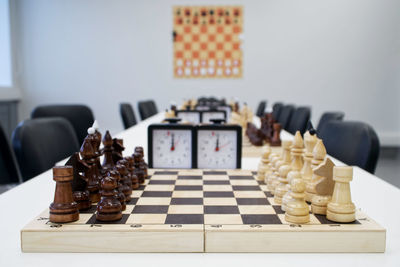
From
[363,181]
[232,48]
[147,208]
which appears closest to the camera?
[147,208]

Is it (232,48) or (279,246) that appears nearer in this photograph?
(279,246)

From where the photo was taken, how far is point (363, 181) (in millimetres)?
1382

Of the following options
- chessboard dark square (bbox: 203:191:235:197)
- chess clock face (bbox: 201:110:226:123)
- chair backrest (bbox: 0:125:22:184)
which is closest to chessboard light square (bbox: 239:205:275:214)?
chessboard dark square (bbox: 203:191:235:197)

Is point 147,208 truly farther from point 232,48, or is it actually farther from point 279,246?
point 232,48

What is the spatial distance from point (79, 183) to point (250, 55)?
5875 mm

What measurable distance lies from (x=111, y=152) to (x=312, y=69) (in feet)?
19.4

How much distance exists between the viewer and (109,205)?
2.74 feet

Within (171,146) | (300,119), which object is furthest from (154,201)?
(300,119)

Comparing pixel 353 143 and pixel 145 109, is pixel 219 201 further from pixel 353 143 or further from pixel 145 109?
pixel 145 109

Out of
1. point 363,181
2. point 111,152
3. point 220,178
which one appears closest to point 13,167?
point 111,152

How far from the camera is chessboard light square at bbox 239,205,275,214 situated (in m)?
0.90

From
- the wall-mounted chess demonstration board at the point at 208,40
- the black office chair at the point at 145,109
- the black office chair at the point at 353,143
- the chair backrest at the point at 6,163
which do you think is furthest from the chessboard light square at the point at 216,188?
the wall-mounted chess demonstration board at the point at 208,40

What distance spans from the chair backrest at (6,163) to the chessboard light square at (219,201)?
1.43 metres
